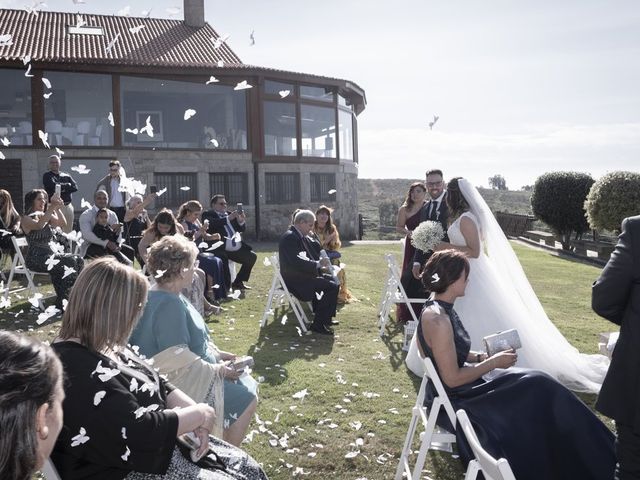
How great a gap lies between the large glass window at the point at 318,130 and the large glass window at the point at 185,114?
3128 mm

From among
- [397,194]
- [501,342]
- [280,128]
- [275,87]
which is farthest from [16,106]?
[397,194]

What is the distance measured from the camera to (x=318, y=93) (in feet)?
88.0

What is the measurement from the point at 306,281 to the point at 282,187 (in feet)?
53.2

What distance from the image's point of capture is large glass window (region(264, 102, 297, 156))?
84.0 feet

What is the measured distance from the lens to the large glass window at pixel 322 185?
2655 centimetres

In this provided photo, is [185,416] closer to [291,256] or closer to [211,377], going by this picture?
[211,377]

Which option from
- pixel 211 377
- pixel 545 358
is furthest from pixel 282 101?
pixel 211 377

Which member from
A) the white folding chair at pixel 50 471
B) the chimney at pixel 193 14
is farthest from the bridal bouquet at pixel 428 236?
the chimney at pixel 193 14

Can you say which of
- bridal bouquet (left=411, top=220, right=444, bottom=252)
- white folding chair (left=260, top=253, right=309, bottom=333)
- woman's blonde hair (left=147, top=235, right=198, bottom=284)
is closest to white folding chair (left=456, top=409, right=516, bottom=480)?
woman's blonde hair (left=147, top=235, right=198, bottom=284)

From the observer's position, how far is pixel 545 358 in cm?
681

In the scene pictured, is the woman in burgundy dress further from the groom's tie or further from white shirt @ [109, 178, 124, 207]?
white shirt @ [109, 178, 124, 207]

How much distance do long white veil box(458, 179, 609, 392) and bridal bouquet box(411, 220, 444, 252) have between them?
2.30 ft

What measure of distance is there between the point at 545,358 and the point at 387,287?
3430mm

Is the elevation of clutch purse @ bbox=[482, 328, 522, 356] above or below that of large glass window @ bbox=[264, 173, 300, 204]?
below
